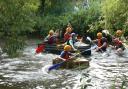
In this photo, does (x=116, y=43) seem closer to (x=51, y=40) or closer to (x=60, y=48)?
(x=60, y=48)

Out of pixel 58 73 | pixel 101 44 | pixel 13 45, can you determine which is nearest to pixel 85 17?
pixel 101 44

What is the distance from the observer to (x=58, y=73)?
18531 millimetres

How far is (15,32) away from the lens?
13148mm

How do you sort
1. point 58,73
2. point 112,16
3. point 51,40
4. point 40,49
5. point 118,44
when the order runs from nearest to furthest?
point 58,73, point 112,16, point 118,44, point 40,49, point 51,40

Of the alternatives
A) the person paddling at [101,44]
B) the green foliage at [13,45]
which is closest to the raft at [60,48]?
the person paddling at [101,44]

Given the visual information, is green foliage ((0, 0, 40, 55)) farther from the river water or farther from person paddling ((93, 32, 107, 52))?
person paddling ((93, 32, 107, 52))

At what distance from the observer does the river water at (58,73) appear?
15811mm

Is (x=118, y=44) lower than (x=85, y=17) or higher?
lower

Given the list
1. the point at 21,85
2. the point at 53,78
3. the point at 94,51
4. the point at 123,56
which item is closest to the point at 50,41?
the point at 94,51

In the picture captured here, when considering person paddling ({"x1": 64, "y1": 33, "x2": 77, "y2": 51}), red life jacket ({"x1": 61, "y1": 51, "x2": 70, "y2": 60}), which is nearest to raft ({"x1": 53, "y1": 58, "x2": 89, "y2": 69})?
red life jacket ({"x1": 61, "y1": 51, "x2": 70, "y2": 60})

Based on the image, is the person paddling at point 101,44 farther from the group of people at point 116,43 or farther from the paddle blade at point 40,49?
the paddle blade at point 40,49

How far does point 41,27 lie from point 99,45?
11191mm

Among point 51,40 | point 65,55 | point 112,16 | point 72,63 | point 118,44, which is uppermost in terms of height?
point 112,16

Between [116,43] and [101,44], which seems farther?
[101,44]
